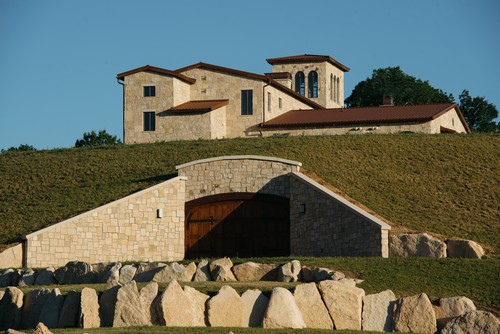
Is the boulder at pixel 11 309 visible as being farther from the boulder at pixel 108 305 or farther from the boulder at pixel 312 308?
the boulder at pixel 312 308

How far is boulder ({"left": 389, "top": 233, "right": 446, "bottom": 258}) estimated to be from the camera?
3391 centimetres

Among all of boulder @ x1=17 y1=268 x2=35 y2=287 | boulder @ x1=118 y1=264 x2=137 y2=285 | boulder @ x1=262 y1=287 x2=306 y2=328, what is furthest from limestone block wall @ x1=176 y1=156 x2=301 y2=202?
boulder @ x1=262 y1=287 x2=306 y2=328

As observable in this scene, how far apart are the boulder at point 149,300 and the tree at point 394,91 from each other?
73.4 metres

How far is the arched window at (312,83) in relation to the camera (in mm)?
80688

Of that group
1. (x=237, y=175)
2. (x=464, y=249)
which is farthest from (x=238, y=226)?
(x=464, y=249)

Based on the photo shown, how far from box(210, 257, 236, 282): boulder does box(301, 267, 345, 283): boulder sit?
218 cm

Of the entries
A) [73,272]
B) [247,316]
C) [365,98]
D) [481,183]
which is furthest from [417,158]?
[365,98]

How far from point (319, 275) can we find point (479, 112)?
7306 cm

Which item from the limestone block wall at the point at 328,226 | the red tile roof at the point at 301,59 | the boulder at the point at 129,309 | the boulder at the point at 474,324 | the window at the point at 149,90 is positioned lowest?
the boulder at the point at 474,324

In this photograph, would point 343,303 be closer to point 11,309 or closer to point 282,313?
point 282,313

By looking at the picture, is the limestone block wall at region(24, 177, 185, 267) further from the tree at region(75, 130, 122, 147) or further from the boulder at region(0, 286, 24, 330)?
the tree at region(75, 130, 122, 147)

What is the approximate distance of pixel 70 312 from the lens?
2536cm

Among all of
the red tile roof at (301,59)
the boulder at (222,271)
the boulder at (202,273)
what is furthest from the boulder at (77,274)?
the red tile roof at (301,59)

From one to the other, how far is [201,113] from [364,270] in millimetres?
33694
